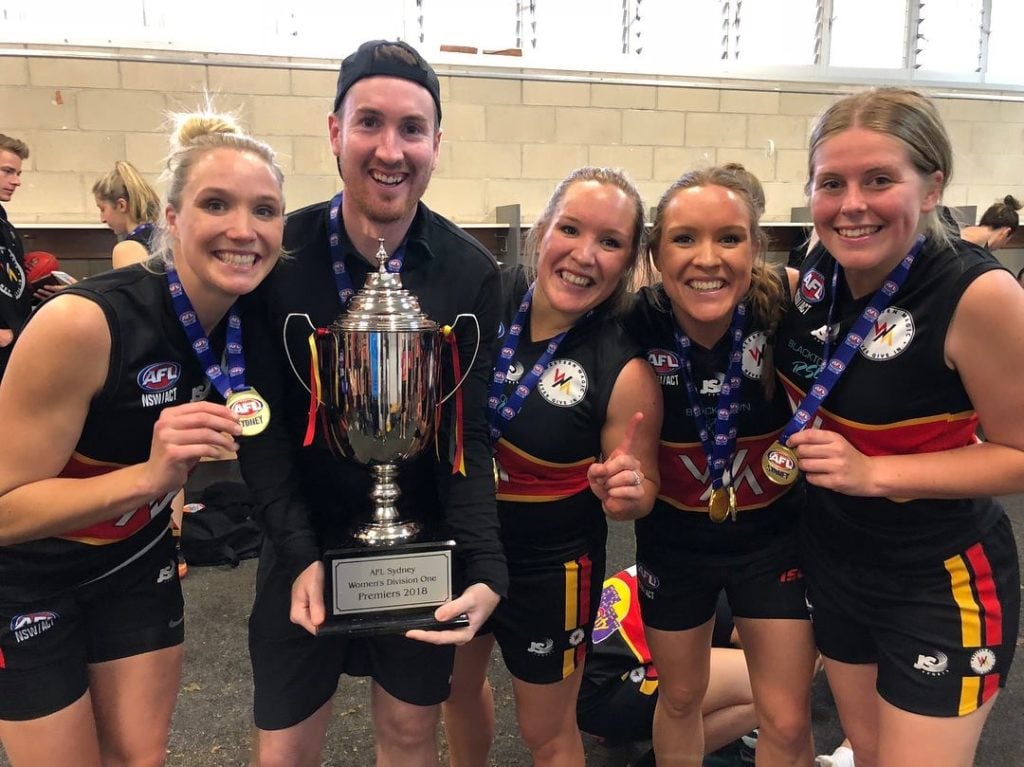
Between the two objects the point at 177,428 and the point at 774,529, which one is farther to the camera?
the point at 774,529

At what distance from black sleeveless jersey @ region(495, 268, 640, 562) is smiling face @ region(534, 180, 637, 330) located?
8 cm

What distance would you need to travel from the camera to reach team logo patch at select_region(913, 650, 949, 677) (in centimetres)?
123

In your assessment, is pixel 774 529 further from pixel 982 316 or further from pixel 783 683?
pixel 982 316

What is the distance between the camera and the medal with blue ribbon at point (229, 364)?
46.1 inches

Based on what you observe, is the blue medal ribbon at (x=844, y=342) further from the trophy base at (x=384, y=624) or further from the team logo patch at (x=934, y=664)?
the trophy base at (x=384, y=624)

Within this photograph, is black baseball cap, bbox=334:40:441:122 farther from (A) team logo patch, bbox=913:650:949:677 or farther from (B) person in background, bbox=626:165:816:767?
(A) team logo patch, bbox=913:650:949:677

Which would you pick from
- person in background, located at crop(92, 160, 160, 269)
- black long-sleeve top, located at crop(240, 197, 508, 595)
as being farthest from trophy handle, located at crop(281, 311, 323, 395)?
person in background, located at crop(92, 160, 160, 269)

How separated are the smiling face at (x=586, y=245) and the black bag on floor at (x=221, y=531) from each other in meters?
2.09

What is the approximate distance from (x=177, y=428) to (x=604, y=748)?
1.51 meters

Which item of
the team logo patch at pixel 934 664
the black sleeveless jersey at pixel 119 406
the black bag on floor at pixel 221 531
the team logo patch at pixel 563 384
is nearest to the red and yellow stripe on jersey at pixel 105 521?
the black sleeveless jersey at pixel 119 406

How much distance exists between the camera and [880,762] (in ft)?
4.23

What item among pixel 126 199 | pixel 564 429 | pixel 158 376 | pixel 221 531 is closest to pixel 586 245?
pixel 564 429

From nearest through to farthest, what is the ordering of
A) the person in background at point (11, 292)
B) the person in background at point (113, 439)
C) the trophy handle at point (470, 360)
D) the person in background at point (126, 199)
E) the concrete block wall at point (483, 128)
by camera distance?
the person in background at point (113, 439)
the trophy handle at point (470, 360)
the person in background at point (11, 292)
the person in background at point (126, 199)
the concrete block wall at point (483, 128)

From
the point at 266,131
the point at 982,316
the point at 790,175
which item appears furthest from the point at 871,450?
the point at 790,175
